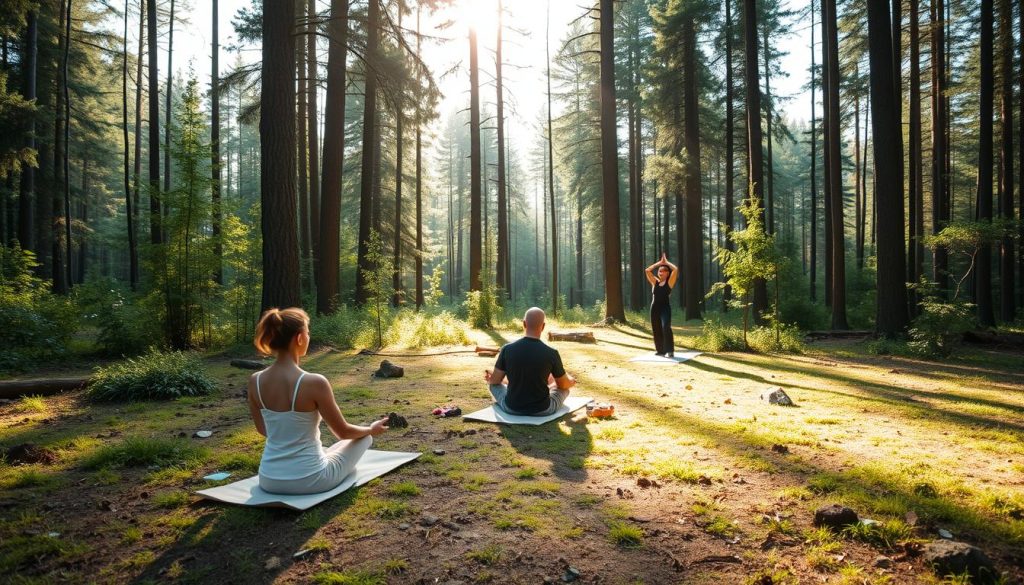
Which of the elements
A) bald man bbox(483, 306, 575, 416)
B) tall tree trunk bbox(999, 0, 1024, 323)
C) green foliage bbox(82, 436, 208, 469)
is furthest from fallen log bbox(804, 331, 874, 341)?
green foliage bbox(82, 436, 208, 469)

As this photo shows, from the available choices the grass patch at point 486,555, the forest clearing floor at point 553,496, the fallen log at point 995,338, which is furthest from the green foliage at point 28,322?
the fallen log at point 995,338

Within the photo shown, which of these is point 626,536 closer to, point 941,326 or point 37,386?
point 37,386

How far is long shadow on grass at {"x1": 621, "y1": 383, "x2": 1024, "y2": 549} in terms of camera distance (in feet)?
9.52

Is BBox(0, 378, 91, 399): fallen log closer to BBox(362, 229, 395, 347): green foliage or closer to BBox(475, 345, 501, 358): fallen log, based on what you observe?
BBox(362, 229, 395, 347): green foliage

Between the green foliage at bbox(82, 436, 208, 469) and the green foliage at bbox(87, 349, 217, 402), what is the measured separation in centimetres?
254

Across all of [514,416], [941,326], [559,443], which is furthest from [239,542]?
[941,326]

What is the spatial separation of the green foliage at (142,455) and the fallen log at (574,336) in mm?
10278

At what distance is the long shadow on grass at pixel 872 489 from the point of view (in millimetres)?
2900

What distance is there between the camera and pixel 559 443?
16.1 ft

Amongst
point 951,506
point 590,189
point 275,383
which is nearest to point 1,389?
point 275,383

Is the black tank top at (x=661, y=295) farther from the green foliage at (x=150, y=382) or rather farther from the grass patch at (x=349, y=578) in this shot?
the grass patch at (x=349, y=578)

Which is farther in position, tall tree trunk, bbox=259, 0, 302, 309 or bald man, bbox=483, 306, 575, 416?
tall tree trunk, bbox=259, 0, 302, 309

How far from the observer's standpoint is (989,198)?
1593cm

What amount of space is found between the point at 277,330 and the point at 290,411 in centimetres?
55
